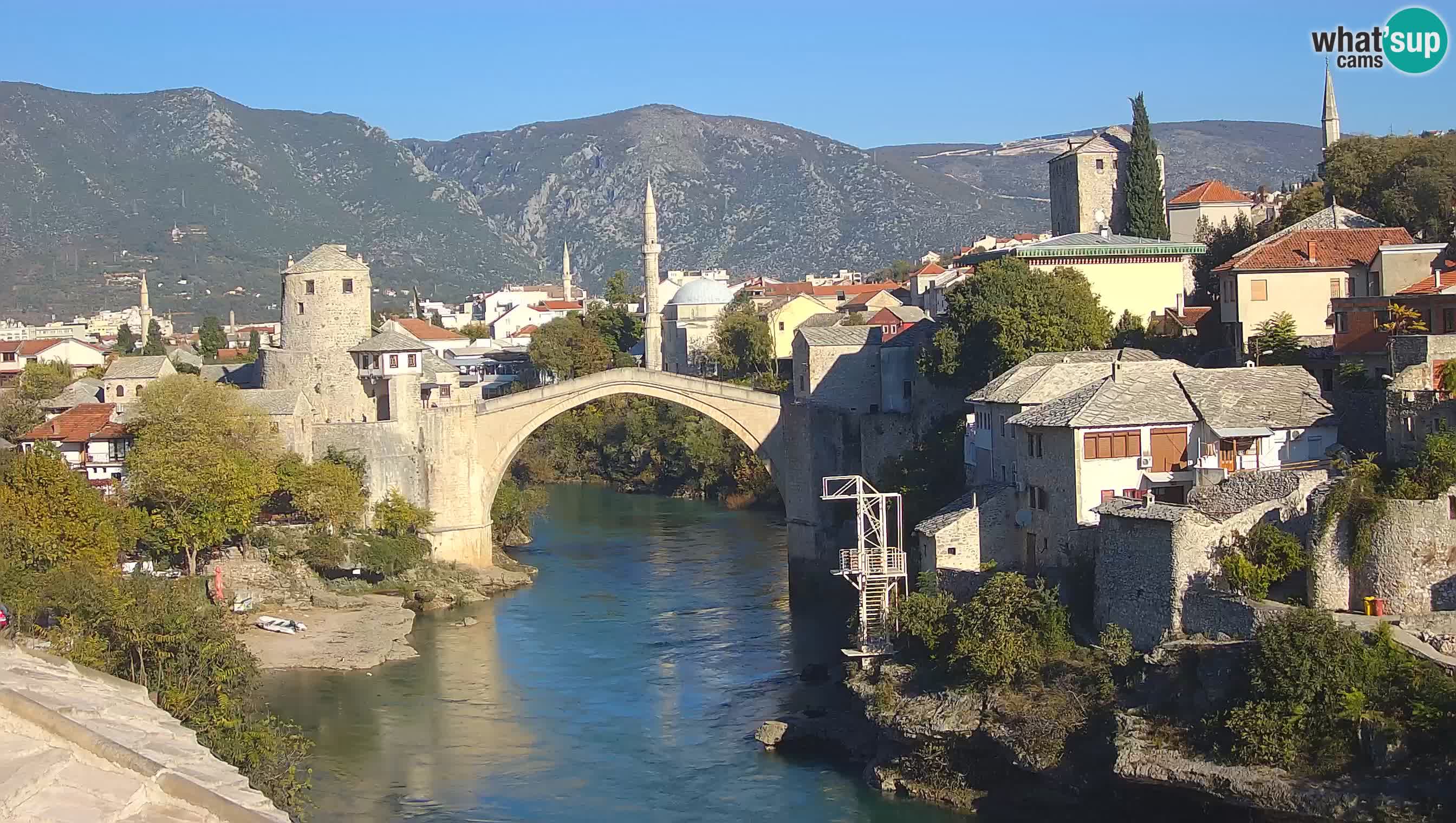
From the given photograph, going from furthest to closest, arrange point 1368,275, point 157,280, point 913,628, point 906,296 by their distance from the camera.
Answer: point 157,280 < point 906,296 < point 1368,275 < point 913,628

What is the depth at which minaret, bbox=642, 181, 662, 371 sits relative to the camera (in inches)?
2502

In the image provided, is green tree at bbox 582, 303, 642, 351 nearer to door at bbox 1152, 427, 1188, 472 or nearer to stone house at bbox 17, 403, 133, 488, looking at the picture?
stone house at bbox 17, 403, 133, 488

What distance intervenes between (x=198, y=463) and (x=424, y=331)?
39.9 metres

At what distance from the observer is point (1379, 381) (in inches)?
1185

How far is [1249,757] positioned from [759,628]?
54.8 ft

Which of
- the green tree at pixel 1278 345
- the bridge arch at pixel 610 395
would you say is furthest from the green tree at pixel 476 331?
the green tree at pixel 1278 345

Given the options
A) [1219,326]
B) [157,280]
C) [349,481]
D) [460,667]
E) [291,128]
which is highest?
[291,128]

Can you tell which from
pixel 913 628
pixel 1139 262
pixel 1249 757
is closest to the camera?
pixel 1249 757

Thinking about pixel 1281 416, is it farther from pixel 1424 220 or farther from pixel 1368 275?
pixel 1424 220

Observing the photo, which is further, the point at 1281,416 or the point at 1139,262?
the point at 1139,262

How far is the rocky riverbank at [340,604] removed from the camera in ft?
120

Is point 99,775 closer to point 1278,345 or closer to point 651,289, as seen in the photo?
point 1278,345

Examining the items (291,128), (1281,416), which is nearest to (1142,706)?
(1281,416)

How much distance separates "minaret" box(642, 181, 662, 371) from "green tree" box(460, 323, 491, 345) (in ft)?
95.3
